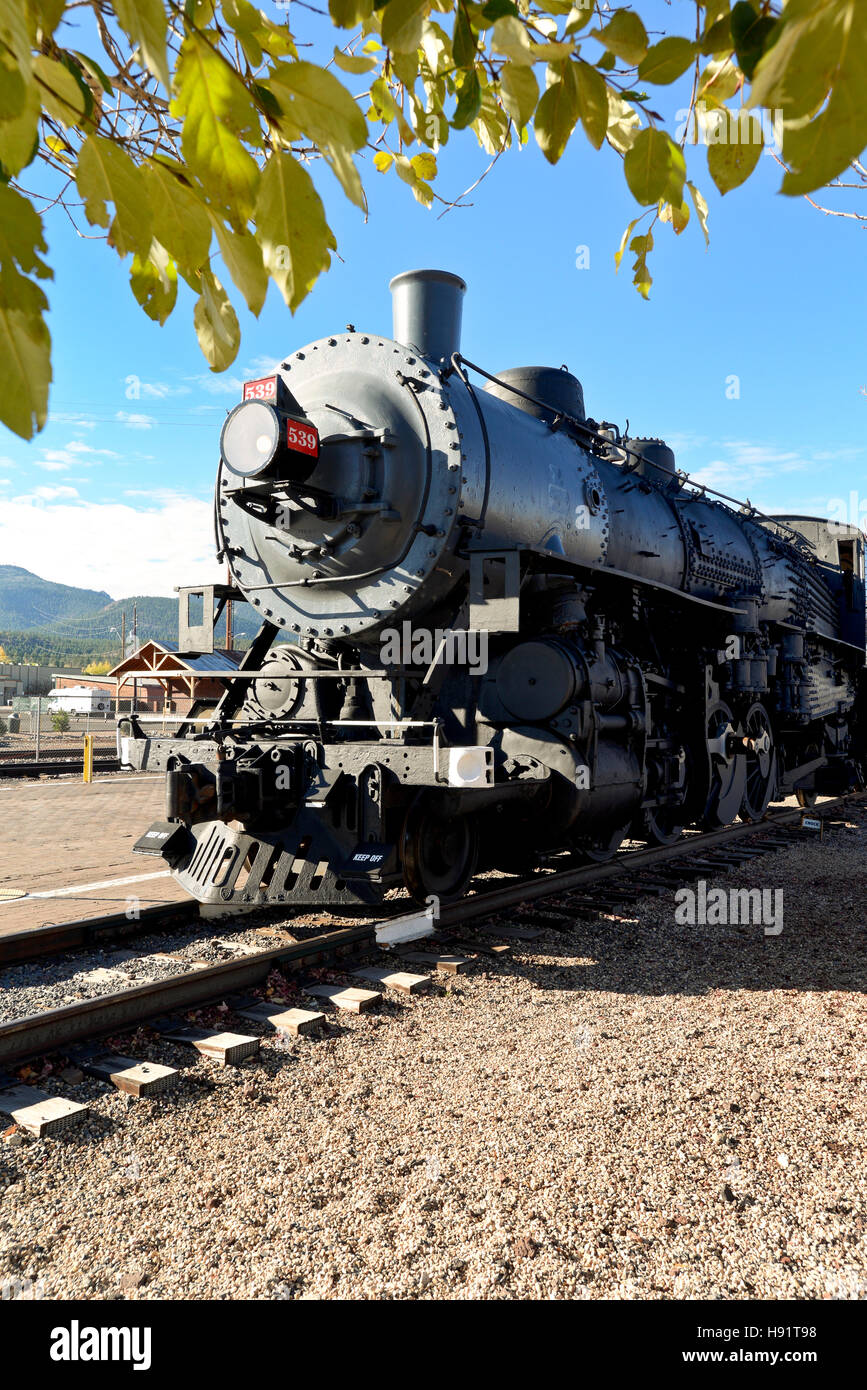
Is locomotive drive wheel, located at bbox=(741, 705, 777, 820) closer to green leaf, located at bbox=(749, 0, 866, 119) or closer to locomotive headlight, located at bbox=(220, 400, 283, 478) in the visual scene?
locomotive headlight, located at bbox=(220, 400, 283, 478)

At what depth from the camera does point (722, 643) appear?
9.85 m

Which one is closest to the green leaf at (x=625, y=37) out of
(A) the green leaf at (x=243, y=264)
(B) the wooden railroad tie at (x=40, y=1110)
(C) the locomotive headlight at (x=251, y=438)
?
(A) the green leaf at (x=243, y=264)

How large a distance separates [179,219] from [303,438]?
177 inches

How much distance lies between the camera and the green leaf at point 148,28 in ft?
3.81

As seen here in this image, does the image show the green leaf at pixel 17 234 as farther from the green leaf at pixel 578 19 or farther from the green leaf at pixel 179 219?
the green leaf at pixel 578 19

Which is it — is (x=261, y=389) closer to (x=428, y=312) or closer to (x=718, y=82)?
(x=428, y=312)

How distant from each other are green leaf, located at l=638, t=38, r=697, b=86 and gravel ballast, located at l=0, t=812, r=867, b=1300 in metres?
2.79

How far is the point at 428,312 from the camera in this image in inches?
266

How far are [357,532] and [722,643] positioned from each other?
211 inches

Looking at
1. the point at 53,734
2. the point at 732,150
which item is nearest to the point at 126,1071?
the point at 732,150

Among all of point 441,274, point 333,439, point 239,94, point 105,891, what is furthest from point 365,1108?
point 441,274

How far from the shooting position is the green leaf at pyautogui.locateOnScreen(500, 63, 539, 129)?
1664 mm

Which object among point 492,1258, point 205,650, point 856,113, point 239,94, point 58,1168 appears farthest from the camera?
point 205,650

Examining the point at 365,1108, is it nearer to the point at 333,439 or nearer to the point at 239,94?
the point at 239,94
